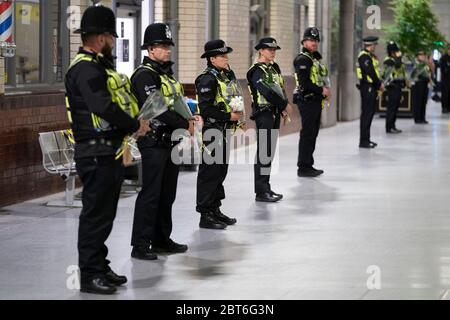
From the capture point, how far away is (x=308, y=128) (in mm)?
16281

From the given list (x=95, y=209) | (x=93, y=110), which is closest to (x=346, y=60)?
(x=95, y=209)

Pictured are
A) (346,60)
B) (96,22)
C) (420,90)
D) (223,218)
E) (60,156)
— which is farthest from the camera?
(346,60)

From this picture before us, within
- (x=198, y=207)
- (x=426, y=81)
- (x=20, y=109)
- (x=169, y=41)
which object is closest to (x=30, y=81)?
(x=20, y=109)

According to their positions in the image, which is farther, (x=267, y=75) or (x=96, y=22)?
(x=267, y=75)

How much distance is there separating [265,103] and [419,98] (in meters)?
16.6

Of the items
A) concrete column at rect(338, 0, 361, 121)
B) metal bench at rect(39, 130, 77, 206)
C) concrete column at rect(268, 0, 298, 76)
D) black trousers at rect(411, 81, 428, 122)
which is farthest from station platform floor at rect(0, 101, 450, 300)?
concrete column at rect(338, 0, 361, 121)

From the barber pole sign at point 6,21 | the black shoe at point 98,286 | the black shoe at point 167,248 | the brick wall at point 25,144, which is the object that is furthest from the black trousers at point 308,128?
the black shoe at point 98,286

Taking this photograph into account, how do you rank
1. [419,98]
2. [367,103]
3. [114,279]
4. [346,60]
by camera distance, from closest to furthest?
1. [114,279]
2. [367,103]
3. [419,98]
4. [346,60]

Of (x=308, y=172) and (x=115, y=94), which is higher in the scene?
(x=115, y=94)

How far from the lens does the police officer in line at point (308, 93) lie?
15.9 m

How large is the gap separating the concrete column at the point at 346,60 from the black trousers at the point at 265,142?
17.1m

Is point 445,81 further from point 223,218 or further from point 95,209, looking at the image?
point 95,209

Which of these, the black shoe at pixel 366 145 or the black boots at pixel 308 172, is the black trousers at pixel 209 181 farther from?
the black shoe at pixel 366 145

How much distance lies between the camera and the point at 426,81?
1168 inches
